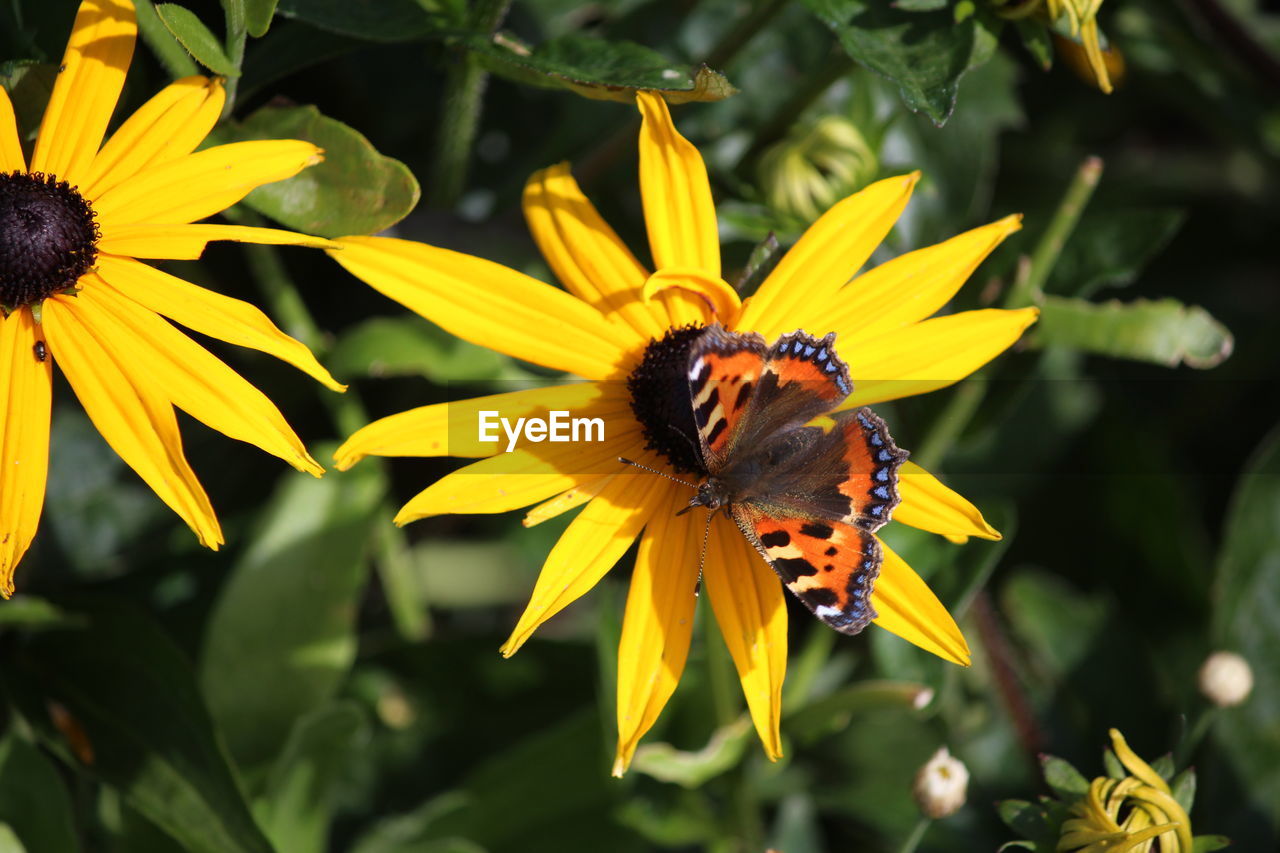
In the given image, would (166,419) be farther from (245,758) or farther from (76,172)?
(245,758)

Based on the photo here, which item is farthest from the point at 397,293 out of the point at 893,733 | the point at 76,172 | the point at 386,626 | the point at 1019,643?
the point at 1019,643

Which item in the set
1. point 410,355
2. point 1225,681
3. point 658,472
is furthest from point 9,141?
point 1225,681

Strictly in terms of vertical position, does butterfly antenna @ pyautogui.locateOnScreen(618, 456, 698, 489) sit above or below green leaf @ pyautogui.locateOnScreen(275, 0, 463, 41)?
below


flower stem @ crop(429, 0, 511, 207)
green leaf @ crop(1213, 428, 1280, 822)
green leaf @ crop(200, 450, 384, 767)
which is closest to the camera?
flower stem @ crop(429, 0, 511, 207)

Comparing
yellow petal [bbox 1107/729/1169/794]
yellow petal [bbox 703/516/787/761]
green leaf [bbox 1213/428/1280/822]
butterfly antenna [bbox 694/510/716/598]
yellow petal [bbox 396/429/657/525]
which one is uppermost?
yellow petal [bbox 396/429/657/525]

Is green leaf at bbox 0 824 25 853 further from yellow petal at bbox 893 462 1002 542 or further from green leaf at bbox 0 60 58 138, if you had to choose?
yellow petal at bbox 893 462 1002 542

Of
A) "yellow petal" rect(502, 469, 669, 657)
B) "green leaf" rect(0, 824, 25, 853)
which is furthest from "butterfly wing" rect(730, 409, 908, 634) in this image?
"green leaf" rect(0, 824, 25, 853)
